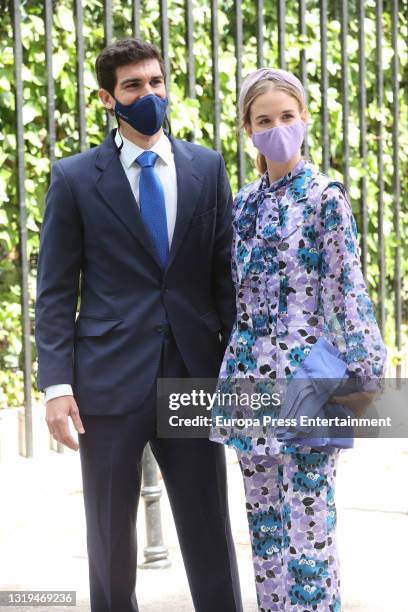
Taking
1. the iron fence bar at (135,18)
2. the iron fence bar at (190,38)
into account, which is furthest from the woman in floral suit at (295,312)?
the iron fence bar at (190,38)

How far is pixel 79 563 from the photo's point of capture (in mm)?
4320

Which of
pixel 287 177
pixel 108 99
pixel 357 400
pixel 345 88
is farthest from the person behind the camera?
pixel 345 88

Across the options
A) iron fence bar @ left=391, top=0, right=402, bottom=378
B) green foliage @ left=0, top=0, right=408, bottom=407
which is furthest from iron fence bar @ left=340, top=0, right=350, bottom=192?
iron fence bar @ left=391, top=0, right=402, bottom=378

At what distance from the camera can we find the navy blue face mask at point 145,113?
3043 millimetres

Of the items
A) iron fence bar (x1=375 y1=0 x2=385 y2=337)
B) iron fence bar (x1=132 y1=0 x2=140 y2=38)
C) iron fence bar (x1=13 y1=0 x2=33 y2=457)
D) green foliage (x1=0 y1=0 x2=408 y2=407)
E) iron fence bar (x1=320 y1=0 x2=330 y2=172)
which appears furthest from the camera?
iron fence bar (x1=375 y1=0 x2=385 y2=337)

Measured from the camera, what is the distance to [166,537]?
468cm

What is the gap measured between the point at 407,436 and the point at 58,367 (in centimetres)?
367

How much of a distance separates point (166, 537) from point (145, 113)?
7.15ft

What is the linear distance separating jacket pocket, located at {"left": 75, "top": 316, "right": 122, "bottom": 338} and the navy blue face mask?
0.51m

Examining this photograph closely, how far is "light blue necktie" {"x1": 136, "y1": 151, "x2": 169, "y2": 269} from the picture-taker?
3090 mm

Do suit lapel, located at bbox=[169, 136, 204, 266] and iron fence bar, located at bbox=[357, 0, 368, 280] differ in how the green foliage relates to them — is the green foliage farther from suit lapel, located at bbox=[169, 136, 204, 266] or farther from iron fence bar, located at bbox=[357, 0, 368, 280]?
suit lapel, located at bbox=[169, 136, 204, 266]

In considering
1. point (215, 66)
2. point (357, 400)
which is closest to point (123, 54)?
point (357, 400)

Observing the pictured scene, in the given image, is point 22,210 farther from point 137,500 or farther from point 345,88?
point 345,88

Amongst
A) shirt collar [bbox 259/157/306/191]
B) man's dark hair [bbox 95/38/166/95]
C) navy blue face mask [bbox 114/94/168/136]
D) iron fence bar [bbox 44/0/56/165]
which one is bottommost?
shirt collar [bbox 259/157/306/191]
